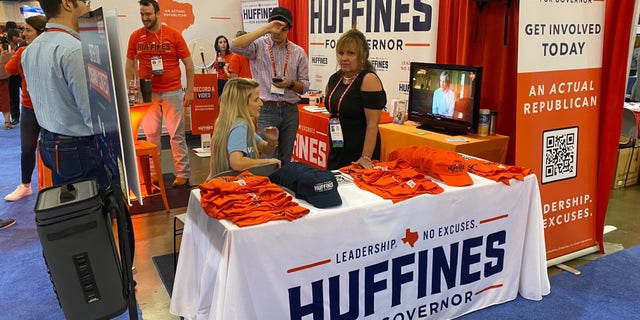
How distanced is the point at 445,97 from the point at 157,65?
2616mm

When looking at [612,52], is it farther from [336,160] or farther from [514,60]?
[336,160]

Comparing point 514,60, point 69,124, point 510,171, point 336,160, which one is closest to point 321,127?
point 336,160

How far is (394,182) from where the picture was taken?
230 centimetres

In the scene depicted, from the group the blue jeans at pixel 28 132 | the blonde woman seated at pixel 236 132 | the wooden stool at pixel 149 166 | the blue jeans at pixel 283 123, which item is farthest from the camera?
the blue jeans at pixel 28 132

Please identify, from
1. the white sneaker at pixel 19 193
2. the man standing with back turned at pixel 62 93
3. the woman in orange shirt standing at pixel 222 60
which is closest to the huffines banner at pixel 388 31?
the woman in orange shirt standing at pixel 222 60

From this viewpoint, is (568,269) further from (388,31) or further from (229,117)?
(388,31)

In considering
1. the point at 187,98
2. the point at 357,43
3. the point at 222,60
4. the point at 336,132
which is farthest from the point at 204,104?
the point at 357,43

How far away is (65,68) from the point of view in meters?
2.04

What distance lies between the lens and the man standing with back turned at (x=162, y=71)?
456 centimetres

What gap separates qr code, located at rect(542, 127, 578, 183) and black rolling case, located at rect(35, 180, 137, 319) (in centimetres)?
236

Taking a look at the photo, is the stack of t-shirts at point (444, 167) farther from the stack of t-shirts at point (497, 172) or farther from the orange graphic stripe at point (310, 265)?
the orange graphic stripe at point (310, 265)

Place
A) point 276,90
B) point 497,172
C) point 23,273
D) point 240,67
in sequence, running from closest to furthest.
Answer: point 497,172 < point 23,273 < point 276,90 < point 240,67

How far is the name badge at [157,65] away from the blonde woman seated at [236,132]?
7.35ft

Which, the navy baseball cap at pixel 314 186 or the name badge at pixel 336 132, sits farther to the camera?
the name badge at pixel 336 132
